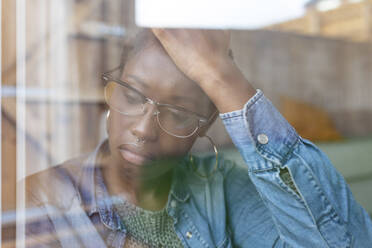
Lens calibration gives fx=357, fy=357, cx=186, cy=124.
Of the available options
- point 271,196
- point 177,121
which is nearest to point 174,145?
point 177,121

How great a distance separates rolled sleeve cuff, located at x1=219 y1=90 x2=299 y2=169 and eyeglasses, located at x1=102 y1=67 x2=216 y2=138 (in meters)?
0.05

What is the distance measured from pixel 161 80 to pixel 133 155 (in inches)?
4.6

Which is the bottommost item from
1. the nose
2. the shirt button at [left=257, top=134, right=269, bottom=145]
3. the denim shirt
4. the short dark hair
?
the denim shirt

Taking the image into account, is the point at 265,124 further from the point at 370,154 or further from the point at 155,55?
the point at 370,154

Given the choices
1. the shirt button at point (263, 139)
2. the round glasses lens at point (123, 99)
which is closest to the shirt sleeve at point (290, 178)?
the shirt button at point (263, 139)

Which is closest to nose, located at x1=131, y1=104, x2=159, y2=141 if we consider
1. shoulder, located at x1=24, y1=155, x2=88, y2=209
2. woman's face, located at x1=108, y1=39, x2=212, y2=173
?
woman's face, located at x1=108, y1=39, x2=212, y2=173

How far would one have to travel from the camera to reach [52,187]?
0.53m

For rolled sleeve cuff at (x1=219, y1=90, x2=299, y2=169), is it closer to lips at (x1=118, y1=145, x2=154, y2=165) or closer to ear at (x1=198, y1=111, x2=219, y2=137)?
ear at (x1=198, y1=111, x2=219, y2=137)

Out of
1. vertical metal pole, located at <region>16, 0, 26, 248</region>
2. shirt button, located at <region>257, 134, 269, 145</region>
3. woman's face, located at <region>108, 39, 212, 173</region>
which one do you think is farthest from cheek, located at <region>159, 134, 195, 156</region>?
vertical metal pole, located at <region>16, 0, 26, 248</region>

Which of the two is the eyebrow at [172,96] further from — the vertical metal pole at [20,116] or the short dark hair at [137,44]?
the vertical metal pole at [20,116]

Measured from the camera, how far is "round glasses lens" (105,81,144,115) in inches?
20.1

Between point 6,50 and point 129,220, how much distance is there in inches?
12.7

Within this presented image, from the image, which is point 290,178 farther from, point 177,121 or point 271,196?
point 177,121

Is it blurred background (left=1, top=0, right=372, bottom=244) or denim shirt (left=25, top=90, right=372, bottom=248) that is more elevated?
blurred background (left=1, top=0, right=372, bottom=244)
